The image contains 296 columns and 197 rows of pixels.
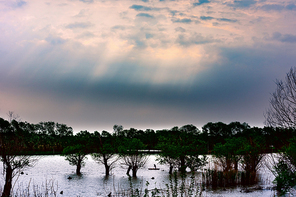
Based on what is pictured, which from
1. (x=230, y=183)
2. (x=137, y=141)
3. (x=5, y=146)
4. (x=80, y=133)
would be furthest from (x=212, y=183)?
(x=80, y=133)

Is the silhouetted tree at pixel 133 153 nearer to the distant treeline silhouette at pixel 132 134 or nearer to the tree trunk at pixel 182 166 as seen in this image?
the tree trunk at pixel 182 166

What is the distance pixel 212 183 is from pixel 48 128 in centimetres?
11614

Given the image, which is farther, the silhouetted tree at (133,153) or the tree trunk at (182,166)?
the silhouetted tree at (133,153)

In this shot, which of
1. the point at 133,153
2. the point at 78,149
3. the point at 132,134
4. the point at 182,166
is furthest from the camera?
the point at 132,134

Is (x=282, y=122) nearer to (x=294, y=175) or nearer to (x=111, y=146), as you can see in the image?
(x=294, y=175)

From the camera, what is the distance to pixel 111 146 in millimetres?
30453

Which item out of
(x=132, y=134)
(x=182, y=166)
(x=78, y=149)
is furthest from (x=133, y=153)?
(x=132, y=134)

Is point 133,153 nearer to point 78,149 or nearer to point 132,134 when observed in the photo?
point 78,149

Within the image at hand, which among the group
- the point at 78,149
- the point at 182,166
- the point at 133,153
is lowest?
the point at 182,166

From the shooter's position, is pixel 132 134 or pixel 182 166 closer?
pixel 182 166

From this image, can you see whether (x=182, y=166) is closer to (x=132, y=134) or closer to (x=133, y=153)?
(x=133, y=153)

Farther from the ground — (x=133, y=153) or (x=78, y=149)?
(x=78, y=149)

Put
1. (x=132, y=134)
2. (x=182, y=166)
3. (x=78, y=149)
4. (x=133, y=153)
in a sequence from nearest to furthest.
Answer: (x=182, y=166)
(x=133, y=153)
(x=78, y=149)
(x=132, y=134)

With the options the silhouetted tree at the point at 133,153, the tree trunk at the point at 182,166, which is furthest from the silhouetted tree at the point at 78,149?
the tree trunk at the point at 182,166
